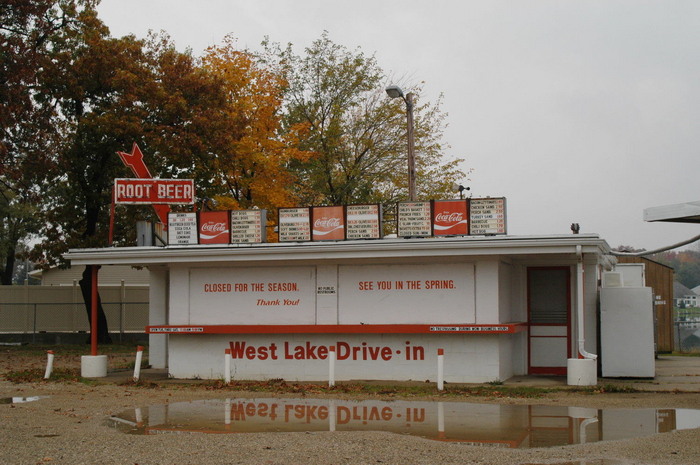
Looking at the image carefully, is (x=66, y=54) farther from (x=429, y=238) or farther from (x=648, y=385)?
(x=648, y=385)

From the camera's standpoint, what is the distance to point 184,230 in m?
21.2

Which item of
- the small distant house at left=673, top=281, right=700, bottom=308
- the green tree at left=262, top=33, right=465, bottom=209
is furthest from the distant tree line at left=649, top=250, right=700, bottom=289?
the green tree at left=262, top=33, right=465, bottom=209

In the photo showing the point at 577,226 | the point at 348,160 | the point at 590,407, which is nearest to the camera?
the point at 590,407

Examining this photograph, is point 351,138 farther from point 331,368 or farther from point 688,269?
point 688,269

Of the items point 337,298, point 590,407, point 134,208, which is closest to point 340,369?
point 337,298

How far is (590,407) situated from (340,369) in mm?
6587

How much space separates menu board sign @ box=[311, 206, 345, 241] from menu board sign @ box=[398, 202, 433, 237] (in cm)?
146

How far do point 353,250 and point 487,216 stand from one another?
3186mm

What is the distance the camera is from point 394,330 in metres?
19.0

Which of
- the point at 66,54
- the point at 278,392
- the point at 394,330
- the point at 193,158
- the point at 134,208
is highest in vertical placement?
the point at 66,54

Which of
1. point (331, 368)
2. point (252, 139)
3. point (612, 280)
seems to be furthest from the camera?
point (252, 139)

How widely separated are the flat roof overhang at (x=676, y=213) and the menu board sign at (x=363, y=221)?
6632mm

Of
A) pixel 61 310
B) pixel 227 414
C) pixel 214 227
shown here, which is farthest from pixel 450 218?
pixel 61 310

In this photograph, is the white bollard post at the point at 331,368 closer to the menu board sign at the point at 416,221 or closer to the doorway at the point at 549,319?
the menu board sign at the point at 416,221
